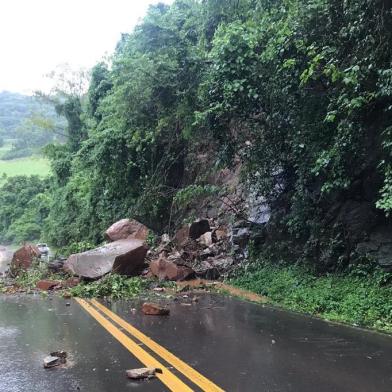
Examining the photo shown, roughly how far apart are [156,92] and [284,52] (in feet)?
23.1

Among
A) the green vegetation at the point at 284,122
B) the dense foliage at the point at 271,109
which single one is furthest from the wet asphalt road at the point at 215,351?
the dense foliage at the point at 271,109

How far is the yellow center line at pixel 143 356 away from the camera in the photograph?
Result: 17.1ft

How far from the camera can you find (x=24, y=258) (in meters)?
19.1

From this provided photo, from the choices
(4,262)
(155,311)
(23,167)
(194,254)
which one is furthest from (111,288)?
(23,167)

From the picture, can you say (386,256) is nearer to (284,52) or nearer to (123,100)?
(284,52)

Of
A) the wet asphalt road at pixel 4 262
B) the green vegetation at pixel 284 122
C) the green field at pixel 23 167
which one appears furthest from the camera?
the green field at pixel 23 167

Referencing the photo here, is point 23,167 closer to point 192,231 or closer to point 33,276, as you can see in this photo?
point 192,231

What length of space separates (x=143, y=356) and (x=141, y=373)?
919mm

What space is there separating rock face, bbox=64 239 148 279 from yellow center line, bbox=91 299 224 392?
5.85 m

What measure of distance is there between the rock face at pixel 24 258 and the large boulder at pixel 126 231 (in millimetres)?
2904

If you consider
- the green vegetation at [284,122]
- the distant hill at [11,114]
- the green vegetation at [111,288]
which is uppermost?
the distant hill at [11,114]

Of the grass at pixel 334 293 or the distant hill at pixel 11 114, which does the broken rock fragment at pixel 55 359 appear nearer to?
the grass at pixel 334 293

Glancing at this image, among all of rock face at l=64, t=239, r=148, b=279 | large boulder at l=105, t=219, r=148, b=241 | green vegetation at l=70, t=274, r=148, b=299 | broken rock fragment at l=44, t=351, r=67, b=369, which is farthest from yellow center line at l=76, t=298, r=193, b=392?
large boulder at l=105, t=219, r=148, b=241

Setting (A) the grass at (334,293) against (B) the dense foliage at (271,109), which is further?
(B) the dense foliage at (271,109)
